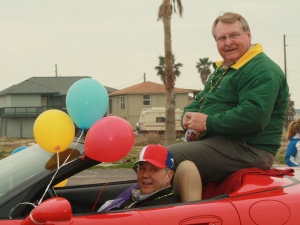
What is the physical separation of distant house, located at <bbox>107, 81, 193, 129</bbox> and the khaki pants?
44.9 meters

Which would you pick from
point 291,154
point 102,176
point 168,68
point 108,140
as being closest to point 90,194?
point 108,140

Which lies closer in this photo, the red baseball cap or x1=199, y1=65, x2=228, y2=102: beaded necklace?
the red baseball cap

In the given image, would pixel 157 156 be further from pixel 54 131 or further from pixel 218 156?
pixel 54 131

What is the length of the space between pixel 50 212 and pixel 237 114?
1375 millimetres

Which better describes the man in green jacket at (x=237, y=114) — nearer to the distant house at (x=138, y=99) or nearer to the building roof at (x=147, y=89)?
the distant house at (x=138, y=99)

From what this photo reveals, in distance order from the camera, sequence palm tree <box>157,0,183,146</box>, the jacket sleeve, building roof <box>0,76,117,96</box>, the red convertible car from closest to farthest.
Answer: the red convertible car → the jacket sleeve → palm tree <box>157,0,183,146</box> → building roof <box>0,76,117,96</box>

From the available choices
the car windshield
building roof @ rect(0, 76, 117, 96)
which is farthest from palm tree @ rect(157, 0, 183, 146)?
building roof @ rect(0, 76, 117, 96)

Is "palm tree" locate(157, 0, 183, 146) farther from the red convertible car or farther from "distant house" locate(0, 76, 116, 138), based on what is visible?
"distant house" locate(0, 76, 116, 138)

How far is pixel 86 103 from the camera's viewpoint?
3176mm

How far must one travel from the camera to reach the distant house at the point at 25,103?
5019cm

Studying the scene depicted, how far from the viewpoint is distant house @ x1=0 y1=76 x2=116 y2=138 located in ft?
165

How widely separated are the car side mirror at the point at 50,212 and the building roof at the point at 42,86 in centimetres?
4852

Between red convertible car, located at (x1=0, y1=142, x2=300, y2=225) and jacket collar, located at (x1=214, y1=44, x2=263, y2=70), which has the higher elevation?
jacket collar, located at (x1=214, y1=44, x2=263, y2=70)

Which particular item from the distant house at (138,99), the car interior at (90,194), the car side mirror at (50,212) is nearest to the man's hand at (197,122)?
Answer: the car interior at (90,194)
